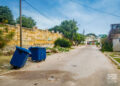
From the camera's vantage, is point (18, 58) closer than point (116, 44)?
Answer: Yes

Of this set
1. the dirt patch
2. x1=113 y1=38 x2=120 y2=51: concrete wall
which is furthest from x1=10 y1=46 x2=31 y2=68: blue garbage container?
x1=113 y1=38 x2=120 y2=51: concrete wall

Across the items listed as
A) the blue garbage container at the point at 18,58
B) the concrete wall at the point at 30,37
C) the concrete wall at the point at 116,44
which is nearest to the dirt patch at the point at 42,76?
the blue garbage container at the point at 18,58

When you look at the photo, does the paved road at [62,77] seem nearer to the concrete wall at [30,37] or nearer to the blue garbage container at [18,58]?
the blue garbage container at [18,58]

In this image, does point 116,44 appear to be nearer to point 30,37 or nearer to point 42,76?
point 30,37

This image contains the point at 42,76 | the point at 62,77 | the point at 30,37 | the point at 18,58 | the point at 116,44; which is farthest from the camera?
the point at 116,44

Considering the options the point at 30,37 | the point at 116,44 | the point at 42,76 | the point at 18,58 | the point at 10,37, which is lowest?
the point at 42,76

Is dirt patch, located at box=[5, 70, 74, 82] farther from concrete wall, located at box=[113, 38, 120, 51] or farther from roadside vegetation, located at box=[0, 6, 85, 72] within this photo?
concrete wall, located at box=[113, 38, 120, 51]

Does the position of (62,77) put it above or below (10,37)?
below

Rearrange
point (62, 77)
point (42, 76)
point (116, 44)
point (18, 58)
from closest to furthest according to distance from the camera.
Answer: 1. point (62, 77)
2. point (42, 76)
3. point (18, 58)
4. point (116, 44)

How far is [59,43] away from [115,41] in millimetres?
A: 13172

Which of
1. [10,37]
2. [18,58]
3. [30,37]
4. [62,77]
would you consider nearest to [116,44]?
[30,37]

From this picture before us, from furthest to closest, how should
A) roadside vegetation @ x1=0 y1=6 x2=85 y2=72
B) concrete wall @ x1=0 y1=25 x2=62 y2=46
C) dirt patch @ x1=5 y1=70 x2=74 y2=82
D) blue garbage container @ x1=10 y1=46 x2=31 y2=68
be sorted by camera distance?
1. concrete wall @ x1=0 y1=25 x2=62 y2=46
2. blue garbage container @ x1=10 y1=46 x2=31 y2=68
3. dirt patch @ x1=5 y1=70 x2=74 y2=82
4. roadside vegetation @ x1=0 y1=6 x2=85 y2=72

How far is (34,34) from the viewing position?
16906 mm

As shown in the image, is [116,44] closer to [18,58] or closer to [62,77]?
[62,77]
